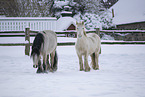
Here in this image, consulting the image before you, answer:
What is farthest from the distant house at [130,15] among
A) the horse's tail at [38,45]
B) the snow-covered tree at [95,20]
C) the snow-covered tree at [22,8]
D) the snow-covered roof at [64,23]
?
the horse's tail at [38,45]

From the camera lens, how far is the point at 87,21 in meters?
29.2

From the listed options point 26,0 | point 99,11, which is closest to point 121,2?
point 99,11

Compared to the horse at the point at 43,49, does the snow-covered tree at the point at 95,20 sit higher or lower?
higher

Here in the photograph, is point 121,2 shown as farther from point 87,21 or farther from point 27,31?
point 27,31

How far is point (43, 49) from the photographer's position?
5.54m

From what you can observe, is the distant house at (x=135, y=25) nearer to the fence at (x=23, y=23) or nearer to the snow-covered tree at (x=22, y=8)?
the snow-covered tree at (x=22, y=8)

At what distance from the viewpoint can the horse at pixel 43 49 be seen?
17.7 feet

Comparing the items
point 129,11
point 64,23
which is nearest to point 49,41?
point 64,23

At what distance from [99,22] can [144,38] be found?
689 centimetres

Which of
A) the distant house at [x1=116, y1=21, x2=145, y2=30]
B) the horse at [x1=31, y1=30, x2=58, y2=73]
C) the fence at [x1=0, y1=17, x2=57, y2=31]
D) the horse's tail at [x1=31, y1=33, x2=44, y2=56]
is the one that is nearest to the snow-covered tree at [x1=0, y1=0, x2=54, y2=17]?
the fence at [x1=0, y1=17, x2=57, y2=31]

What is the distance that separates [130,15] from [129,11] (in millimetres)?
1692

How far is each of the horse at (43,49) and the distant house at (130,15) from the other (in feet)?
71.8

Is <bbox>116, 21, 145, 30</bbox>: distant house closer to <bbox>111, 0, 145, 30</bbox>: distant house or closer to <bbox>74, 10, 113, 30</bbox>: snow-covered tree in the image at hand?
<bbox>111, 0, 145, 30</bbox>: distant house

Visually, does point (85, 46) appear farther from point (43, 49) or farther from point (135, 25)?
point (135, 25)
